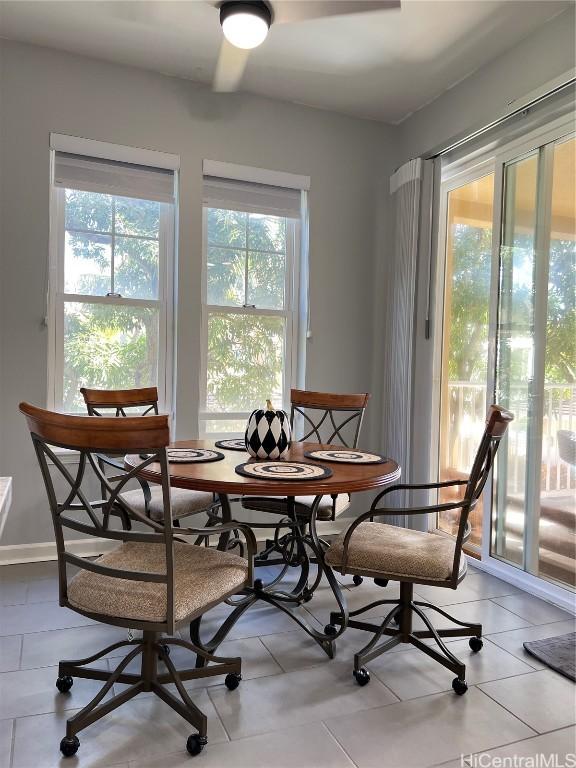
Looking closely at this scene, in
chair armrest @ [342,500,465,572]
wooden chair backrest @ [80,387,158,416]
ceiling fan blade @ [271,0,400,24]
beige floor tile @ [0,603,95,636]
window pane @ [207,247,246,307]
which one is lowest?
beige floor tile @ [0,603,95,636]

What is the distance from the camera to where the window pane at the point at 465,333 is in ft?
11.2

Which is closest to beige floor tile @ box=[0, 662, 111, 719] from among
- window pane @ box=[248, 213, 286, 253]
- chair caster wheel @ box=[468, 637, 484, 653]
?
chair caster wheel @ box=[468, 637, 484, 653]

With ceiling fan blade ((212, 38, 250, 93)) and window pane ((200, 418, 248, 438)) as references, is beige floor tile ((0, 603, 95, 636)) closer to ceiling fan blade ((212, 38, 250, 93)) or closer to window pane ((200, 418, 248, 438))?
window pane ((200, 418, 248, 438))

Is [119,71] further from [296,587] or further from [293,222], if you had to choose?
[296,587]

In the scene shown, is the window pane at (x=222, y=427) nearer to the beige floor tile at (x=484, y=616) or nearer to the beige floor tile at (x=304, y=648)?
the beige floor tile at (x=304, y=648)

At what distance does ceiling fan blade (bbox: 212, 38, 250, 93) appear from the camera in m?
3.05

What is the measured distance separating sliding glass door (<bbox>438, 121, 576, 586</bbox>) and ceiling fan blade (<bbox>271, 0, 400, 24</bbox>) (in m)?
1.07

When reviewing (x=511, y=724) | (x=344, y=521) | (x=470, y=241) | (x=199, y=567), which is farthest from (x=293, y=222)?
(x=511, y=724)

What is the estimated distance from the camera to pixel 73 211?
3227 mm

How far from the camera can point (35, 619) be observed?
240 centimetres

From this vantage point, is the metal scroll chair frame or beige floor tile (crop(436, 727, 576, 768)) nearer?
beige floor tile (crop(436, 727, 576, 768))

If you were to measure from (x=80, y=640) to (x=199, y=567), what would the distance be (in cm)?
86

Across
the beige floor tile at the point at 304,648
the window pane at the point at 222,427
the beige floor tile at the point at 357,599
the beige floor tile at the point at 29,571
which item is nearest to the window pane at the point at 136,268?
the window pane at the point at 222,427

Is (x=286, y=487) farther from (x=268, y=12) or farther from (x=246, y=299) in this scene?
(x=268, y=12)
